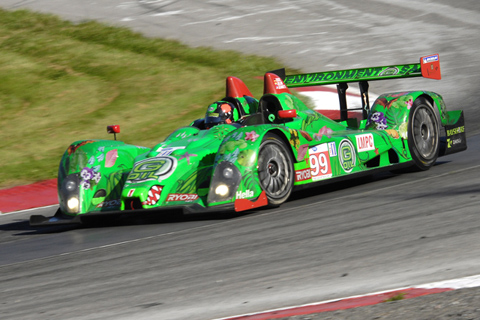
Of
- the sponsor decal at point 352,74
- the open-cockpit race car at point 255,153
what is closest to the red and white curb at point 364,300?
the open-cockpit race car at point 255,153

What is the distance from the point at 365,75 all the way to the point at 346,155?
5.58ft

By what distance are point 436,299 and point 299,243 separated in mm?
1964

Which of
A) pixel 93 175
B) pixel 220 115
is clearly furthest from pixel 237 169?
pixel 93 175

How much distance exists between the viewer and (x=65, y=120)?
1562 centimetres

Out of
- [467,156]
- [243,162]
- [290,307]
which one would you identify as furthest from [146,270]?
[467,156]

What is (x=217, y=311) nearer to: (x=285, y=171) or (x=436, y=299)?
(x=436, y=299)

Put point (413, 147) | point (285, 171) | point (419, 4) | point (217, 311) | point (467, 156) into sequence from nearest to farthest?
1. point (217, 311)
2. point (285, 171)
3. point (413, 147)
4. point (467, 156)
5. point (419, 4)

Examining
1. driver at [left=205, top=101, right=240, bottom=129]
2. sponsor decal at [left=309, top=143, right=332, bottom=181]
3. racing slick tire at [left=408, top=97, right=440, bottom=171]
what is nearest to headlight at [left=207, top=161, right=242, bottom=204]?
sponsor decal at [left=309, top=143, right=332, bottom=181]

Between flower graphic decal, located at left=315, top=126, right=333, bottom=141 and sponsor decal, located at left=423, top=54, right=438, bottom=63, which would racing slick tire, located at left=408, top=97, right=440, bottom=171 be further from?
flower graphic decal, located at left=315, top=126, right=333, bottom=141

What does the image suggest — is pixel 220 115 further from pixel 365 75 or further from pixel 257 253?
pixel 257 253

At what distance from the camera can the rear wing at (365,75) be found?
9.59 meters

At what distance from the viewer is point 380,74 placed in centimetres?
969

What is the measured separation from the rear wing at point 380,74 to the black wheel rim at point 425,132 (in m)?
0.48

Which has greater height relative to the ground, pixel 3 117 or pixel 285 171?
pixel 3 117
